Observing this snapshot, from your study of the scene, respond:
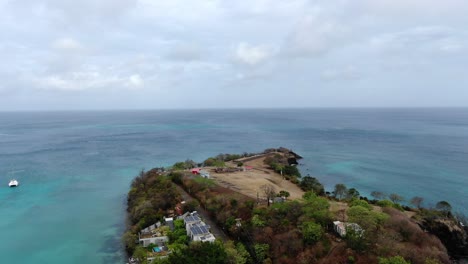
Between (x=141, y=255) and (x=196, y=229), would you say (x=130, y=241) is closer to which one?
(x=141, y=255)

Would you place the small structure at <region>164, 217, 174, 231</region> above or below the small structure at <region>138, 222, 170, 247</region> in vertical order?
above

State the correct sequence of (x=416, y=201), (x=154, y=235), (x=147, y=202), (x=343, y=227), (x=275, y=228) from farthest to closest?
1. (x=416, y=201)
2. (x=147, y=202)
3. (x=154, y=235)
4. (x=275, y=228)
5. (x=343, y=227)

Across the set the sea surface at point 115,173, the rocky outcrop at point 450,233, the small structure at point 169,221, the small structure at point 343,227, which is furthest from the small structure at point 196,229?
the rocky outcrop at point 450,233

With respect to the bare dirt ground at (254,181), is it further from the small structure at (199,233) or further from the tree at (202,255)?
the tree at (202,255)

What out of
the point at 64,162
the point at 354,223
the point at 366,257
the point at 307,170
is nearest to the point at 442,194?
the point at 307,170

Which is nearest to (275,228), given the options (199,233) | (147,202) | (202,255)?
(199,233)

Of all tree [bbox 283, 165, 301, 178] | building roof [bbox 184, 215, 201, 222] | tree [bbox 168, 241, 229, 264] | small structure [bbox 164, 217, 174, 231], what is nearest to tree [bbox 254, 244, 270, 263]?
A: tree [bbox 168, 241, 229, 264]

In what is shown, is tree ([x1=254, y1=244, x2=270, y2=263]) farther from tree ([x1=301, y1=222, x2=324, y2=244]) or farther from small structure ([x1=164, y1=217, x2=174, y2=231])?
small structure ([x1=164, y1=217, x2=174, y2=231])
